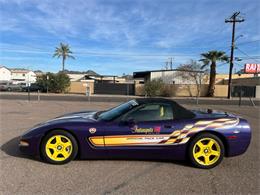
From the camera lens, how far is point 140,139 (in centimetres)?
469

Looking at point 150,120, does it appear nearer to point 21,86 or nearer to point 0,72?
point 21,86

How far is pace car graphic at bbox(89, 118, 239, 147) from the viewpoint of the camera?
15.3ft

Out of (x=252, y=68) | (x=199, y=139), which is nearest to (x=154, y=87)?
(x=252, y=68)

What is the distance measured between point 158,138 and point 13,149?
3183mm

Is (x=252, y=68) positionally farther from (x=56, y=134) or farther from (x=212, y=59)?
(x=56, y=134)

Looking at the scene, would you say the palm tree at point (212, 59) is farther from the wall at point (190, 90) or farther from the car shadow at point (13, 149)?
the car shadow at point (13, 149)

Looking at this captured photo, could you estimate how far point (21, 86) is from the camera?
4278 cm

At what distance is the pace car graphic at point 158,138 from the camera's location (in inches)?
184

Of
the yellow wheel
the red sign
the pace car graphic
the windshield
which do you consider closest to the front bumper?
the yellow wheel

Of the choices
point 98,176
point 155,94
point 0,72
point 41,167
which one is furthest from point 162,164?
point 0,72

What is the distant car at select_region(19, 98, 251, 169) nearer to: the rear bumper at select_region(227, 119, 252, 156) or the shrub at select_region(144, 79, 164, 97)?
the rear bumper at select_region(227, 119, 252, 156)

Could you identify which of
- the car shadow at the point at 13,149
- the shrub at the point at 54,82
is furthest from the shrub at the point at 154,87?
the car shadow at the point at 13,149

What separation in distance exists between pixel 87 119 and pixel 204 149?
2303 millimetres

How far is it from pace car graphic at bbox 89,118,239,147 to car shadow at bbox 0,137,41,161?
1.34m
